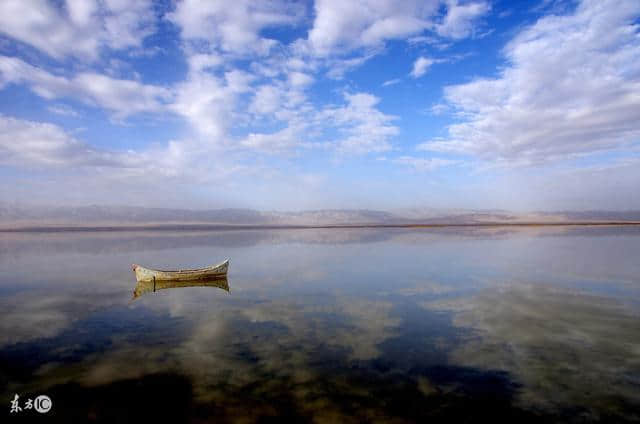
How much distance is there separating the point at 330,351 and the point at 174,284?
48.7 ft

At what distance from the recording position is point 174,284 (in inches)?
896

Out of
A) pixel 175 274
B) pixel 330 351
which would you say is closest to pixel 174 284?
pixel 175 274

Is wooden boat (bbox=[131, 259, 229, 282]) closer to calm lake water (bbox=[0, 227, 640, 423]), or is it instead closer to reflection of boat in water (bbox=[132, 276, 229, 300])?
reflection of boat in water (bbox=[132, 276, 229, 300])

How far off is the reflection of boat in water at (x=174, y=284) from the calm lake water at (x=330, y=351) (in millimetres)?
781

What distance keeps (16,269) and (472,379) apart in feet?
117

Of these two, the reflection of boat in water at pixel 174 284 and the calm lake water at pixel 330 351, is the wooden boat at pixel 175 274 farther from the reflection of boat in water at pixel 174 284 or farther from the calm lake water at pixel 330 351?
the calm lake water at pixel 330 351

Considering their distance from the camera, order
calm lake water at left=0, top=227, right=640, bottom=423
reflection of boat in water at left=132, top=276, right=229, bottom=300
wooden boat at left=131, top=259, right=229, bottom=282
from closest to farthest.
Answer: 1. calm lake water at left=0, top=227, right=640, bottom=423
2. reflection of boat in water at left=132, top=276, right=229, bottom=300
3. wooden boat at left=131, top=259, right=229, bottom=282

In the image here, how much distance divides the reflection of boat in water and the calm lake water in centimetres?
78

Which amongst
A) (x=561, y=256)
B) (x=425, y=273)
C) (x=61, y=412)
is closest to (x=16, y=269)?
(x=61, y=412)

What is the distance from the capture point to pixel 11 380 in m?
9.24

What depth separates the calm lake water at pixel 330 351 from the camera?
7.83 meters

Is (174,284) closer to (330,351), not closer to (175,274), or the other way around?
(175,274)

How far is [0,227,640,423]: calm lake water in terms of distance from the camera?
7832 millimetres

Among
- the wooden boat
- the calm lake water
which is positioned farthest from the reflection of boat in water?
the calm lake water
